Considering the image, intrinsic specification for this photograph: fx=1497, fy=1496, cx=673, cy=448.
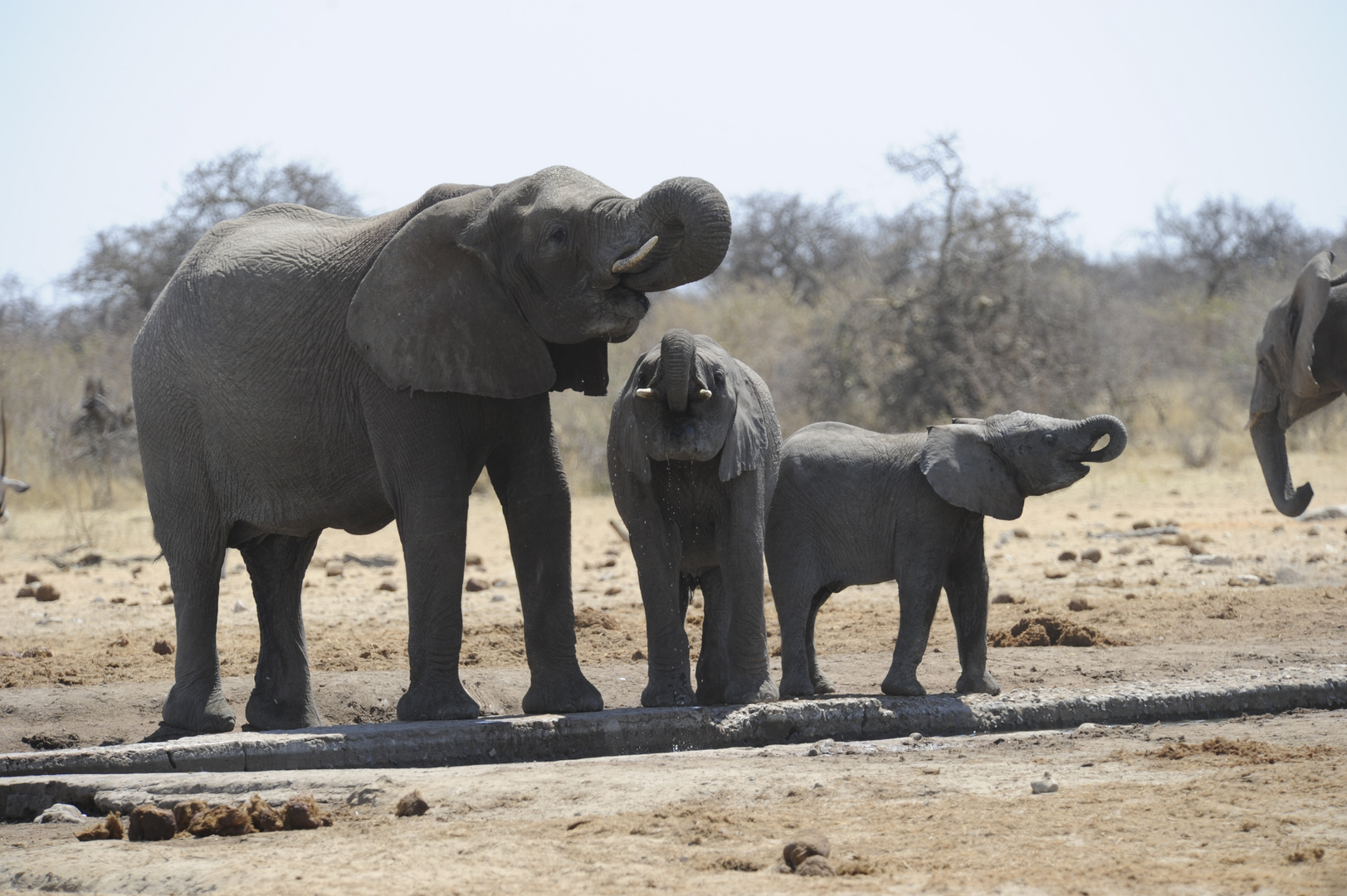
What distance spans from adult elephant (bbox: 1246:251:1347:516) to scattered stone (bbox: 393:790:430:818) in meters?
5.74

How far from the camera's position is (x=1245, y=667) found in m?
8.24

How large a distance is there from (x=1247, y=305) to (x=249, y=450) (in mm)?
25101

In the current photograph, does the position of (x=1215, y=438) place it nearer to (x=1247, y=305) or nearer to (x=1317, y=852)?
(x=1247, y=305)

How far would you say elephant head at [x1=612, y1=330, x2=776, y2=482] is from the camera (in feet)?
21.5

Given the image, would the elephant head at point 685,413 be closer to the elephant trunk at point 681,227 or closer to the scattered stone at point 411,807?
the elephant trunk at point 681,227

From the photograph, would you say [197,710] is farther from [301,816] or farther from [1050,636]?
[1050,636]

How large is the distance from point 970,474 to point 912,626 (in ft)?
2.66

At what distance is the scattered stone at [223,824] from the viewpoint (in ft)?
16.7

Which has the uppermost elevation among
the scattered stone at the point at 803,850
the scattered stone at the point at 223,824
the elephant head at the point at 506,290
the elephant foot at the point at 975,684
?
the elephant head at the point at 506,290

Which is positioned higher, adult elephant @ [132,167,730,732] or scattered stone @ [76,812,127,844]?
adult elephant @ [132,167,730,732]

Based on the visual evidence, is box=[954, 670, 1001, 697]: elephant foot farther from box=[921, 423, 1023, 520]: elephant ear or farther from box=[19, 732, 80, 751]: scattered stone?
box=[19, 732, 80, 751]: scattered stone

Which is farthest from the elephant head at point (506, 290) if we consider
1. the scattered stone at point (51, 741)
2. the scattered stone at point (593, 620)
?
the scattered stone at point (593, 620)

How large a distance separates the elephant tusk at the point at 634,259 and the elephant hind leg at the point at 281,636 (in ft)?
8.63

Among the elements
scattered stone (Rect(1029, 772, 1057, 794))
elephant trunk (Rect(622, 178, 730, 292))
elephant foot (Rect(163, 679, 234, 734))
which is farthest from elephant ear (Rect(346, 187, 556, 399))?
scattered stone (Rect(1029, 772, 1057, 794))
